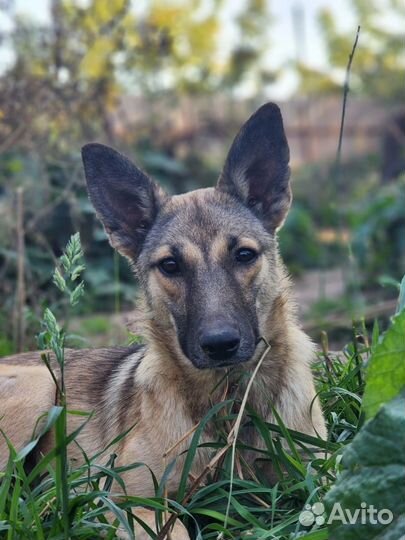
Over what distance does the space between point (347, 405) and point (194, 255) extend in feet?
3.29

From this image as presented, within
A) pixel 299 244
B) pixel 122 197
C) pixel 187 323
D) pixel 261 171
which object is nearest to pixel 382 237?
pixel 299 244

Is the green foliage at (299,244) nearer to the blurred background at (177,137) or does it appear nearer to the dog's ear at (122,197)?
the blurred background at (177,137)

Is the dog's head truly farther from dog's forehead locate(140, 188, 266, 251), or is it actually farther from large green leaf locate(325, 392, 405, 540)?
large green leaf locate(325, 392, 405, 540)

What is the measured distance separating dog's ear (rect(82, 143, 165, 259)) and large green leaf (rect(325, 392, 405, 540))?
7.45 ft

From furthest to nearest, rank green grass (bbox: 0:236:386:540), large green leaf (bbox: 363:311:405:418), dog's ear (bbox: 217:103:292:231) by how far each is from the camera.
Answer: dog's ear (bbox: 217:103:292:231) < green grass (bbox: 0:236:386:540) < large green leaf (bbox: 363:311:405:418)

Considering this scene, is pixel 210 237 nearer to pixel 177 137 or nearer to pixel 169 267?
pixel 169 267

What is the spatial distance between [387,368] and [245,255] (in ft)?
4.96

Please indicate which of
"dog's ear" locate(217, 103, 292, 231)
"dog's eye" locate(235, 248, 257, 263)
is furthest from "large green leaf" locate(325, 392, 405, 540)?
"dog's ear" locate(217, 103, 292, 231)

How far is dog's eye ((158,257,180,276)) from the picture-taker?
3801 millimetres

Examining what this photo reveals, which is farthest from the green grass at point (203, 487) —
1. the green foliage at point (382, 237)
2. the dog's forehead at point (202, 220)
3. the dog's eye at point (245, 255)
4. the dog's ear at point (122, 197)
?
the green foliage at point (382, 237)

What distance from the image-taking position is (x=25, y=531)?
104 inches

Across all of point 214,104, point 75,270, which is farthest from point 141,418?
point 214,104

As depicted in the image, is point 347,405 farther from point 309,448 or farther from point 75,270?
point 75,270

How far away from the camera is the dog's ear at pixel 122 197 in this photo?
13.3ft
